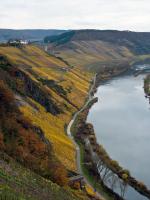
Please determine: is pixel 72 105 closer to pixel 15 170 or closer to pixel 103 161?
pixel 103 161

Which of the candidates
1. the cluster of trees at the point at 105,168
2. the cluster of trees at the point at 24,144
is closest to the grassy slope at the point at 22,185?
the cluster of trees at the point at 24,144

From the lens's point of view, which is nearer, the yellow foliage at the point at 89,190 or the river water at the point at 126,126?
the yellow foliage at the point at 89,190

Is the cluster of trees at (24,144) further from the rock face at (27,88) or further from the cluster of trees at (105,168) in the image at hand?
the rock face at (27,88)

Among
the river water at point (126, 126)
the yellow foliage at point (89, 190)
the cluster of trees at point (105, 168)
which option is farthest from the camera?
the river water at point (126, 126)

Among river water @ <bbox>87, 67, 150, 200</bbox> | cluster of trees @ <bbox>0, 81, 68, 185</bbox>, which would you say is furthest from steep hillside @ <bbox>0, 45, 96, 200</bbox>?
river water @ <bbox>87, 67, 150, 200</bbox>

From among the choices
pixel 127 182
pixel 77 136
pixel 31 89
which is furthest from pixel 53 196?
pixel 31 89

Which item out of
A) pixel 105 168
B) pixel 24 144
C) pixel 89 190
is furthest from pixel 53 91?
pixel 24 144

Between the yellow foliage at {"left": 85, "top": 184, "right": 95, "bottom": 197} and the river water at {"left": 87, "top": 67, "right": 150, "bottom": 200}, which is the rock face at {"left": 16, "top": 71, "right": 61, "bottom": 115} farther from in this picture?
the yellow foliage at {"left": 85, "top": 184, "right": 95, "bottom": 197}
